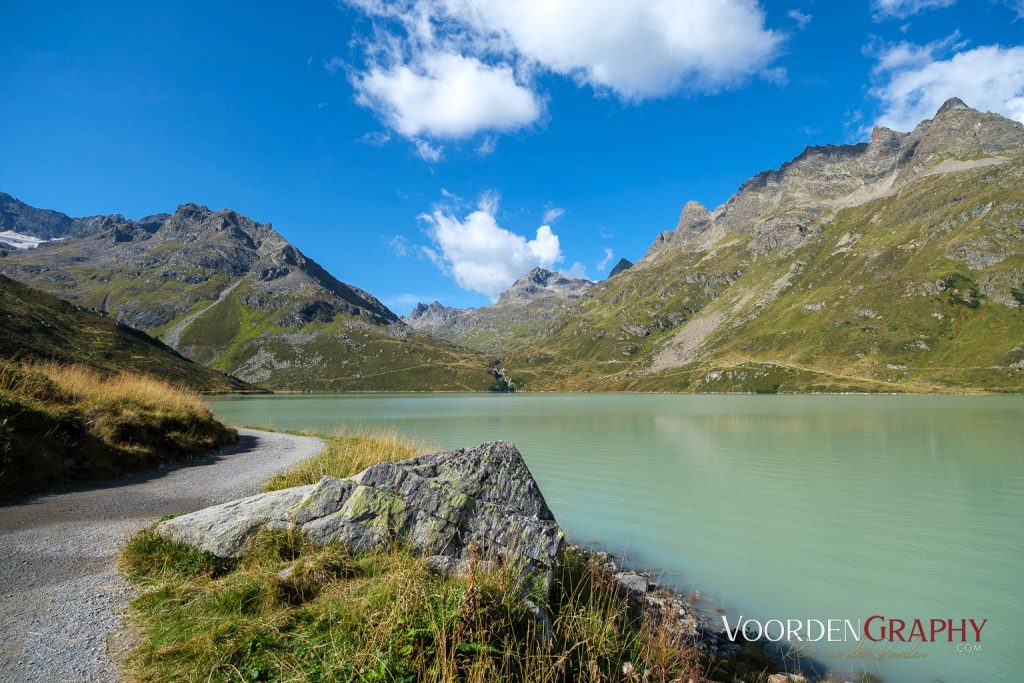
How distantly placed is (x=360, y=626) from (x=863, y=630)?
1175cm

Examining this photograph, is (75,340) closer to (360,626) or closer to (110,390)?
(110,390)

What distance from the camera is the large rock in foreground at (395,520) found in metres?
7.67

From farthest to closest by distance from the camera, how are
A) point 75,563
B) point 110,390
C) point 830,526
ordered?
point 110,390
point 830,526
point 75,563

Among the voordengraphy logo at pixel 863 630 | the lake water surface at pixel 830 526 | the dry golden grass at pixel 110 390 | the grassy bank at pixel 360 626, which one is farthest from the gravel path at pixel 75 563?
the lake water surface at pixel 830 526

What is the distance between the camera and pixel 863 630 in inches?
426

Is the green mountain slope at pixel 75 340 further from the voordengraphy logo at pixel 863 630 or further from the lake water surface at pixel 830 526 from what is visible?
the voordengraphy logo at pixel 863 630

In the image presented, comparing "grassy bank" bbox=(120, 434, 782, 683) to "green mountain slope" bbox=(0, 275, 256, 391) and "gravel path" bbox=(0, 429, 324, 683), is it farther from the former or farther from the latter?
"green mountain slope" bbox=(0, 275, 256, 391)

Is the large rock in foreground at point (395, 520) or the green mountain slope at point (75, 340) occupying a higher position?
the green mountain slope at point (75, 340)

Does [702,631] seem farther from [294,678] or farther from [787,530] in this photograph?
[787,530]

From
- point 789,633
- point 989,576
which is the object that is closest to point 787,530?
point 989,576

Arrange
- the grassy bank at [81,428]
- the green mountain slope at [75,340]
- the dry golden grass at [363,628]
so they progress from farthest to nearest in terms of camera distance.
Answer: the green mountain slope at [75,340], the grassy bank at [81,428], the dry golden grass at [363,628]

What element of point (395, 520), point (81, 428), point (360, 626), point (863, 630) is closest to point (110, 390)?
point (81, 428)

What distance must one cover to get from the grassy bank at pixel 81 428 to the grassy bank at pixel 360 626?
9695 mm

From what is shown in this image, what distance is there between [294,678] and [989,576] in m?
18.8
